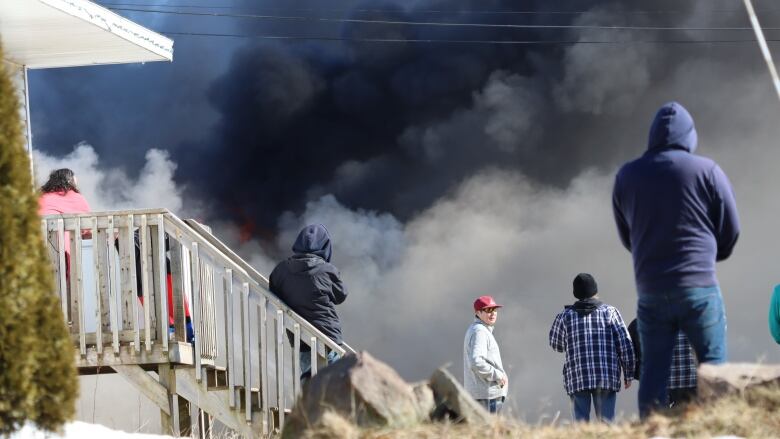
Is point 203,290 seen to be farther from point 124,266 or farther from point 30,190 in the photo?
point 30,190

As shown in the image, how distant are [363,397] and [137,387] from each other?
214 inches

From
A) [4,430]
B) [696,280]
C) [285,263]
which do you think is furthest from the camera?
[285,263]

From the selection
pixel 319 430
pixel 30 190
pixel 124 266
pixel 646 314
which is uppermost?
pixel 124 266

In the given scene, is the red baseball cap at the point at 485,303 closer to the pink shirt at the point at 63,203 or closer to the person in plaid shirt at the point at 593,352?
the person in plaid shirt at the point at 593,352

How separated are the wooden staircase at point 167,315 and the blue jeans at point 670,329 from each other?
4.51 m

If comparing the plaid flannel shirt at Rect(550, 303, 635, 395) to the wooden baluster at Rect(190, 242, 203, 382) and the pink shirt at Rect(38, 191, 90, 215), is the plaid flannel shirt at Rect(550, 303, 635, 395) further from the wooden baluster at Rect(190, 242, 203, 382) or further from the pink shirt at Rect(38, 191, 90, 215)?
the pink shirt at Rect(38, 191, 90, 215)

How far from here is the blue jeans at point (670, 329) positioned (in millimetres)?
7078

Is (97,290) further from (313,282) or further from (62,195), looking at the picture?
(313,282)

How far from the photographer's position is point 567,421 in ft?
24.1

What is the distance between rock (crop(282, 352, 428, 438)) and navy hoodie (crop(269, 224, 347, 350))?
3828 millimetres

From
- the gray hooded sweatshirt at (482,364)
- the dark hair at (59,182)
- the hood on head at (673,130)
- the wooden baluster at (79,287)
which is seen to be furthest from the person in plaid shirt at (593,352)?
the dark hair at (59,182)

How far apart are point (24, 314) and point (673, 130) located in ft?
13.7

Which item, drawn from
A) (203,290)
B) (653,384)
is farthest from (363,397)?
(203,290)

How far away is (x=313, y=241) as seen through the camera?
35.8ft
